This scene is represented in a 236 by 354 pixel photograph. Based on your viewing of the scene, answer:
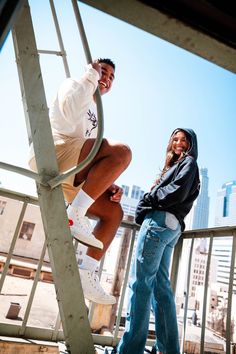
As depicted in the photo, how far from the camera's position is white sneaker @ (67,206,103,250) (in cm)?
134

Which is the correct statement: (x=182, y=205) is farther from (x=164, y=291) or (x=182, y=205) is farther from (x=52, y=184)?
(x=52, y=184)

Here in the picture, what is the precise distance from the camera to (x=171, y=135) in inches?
108

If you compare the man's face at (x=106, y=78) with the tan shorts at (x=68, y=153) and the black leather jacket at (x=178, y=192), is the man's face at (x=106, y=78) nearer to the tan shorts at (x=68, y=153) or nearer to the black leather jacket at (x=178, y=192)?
the tan shorts at (x=68, y=153)

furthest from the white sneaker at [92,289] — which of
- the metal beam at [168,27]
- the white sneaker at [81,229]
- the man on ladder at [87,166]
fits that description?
the metal beam at [168,27]

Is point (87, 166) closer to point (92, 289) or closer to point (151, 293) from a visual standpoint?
point (92, 289)

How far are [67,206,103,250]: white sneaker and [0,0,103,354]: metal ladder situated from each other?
0.93 ft

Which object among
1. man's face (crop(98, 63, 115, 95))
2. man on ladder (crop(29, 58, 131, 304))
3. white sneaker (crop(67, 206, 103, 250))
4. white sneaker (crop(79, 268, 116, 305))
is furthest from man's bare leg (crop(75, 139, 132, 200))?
man's face (crop(98, 63, 115, 95))

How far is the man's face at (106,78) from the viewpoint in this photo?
2.17 m

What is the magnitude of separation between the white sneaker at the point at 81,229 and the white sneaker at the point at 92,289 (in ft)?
0.62

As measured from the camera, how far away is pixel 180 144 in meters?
2.53

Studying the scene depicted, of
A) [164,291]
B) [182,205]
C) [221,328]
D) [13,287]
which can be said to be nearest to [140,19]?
[182,205]

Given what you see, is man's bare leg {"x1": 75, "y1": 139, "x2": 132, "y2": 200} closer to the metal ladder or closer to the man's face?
the metal ladder

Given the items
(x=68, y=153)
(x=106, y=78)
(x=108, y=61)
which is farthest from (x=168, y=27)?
(x=108, y=61)

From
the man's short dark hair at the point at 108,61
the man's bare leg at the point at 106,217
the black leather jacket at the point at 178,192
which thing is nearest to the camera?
the man's bare leg at the point at 106,217
